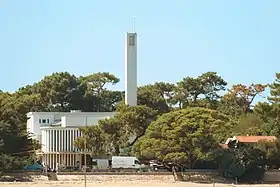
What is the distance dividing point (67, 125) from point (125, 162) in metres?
14.4

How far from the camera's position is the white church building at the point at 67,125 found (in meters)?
84.8

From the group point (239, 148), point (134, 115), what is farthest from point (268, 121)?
point (134, 115)

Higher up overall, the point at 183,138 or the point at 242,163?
the point at 183,138

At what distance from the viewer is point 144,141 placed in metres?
70.6

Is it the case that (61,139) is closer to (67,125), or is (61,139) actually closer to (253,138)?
(67,125)

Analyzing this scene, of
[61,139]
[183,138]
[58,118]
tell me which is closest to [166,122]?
[183,138]

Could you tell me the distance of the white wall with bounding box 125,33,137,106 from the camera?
88625 millimetres

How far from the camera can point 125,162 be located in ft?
245

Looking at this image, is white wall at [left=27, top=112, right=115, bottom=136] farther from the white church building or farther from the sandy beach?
the sandy beach

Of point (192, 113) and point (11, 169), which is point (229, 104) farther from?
point (11, 169)

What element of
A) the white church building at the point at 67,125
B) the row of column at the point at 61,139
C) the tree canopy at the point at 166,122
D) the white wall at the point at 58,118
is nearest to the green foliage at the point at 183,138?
the tree canopy at the point at 166,122

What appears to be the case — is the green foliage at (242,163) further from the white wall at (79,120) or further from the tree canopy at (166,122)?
the white wall at (79,120)

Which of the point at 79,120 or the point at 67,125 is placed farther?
the point at 79,120

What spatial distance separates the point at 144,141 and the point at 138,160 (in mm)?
3748
